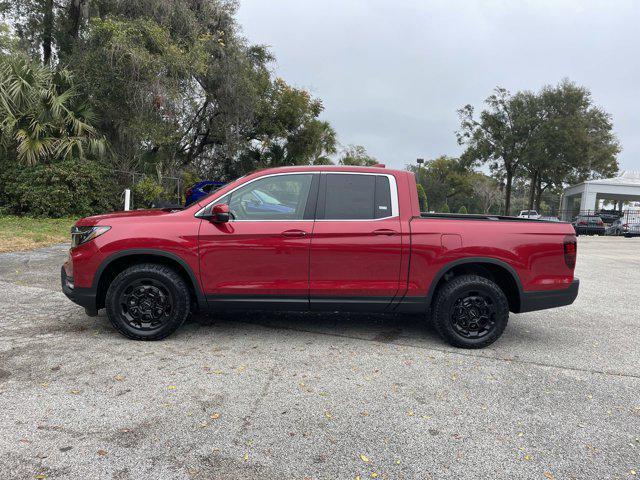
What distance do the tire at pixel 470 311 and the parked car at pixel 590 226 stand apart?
27336 millimetres

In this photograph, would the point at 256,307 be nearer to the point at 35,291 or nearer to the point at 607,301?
the point at 35,291

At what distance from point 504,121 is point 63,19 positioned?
1255 inches

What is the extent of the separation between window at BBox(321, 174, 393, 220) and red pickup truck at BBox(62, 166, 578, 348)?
11 millimetres

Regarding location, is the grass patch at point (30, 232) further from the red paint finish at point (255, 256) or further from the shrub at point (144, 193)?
the red paint finish at point (255, 256)

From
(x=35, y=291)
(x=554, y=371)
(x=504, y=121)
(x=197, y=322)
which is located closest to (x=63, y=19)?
(x=35, y=291)

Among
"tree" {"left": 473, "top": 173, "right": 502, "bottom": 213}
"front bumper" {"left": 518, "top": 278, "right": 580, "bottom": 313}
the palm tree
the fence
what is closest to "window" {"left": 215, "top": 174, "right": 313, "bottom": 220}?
"front bumper" {"left": 518, "top": 278, "right": 580, "bottom": 313}

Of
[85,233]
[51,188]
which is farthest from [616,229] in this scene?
[85,233]

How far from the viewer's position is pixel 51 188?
13.2 meters

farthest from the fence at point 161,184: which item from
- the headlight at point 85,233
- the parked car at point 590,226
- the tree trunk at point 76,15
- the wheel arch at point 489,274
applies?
the parked car at point 590,226

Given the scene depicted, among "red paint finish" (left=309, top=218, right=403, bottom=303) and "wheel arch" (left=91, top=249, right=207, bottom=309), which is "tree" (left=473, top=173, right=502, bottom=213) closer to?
"red paint finish" (left=309, top=218, right=403, bottom=303)

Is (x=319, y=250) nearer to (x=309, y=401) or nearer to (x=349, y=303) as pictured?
(x=349, y=303)

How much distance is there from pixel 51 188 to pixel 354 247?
12.1m

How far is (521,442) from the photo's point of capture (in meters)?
2.88

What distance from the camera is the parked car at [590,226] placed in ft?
92.4
